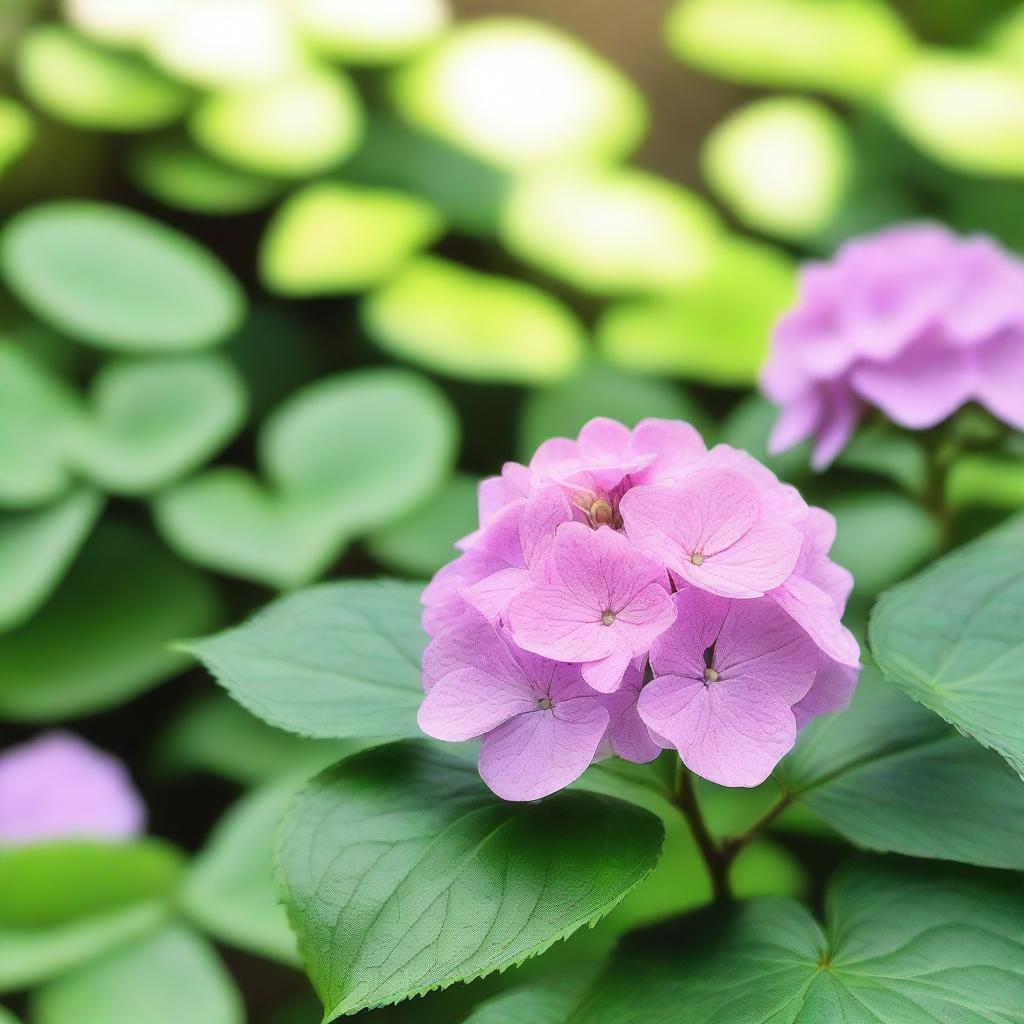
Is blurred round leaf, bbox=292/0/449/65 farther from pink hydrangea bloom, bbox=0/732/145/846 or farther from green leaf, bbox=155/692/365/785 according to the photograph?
→ pink hydrangea bloom, bbox=0/732/145/846

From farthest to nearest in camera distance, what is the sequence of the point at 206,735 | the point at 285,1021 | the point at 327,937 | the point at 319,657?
the point at 206,735
the point at 285,1021
the point at 319,657
the point at 327,937

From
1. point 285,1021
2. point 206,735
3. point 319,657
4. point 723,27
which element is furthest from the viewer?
point 723,27

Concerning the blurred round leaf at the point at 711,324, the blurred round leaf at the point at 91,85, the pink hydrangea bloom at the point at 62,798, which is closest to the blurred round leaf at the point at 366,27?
the blurred round leaf at the point at 91,85

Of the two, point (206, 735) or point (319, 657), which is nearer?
point (319, 657)

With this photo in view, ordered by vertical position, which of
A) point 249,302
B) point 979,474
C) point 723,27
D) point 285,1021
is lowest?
point 285,1021

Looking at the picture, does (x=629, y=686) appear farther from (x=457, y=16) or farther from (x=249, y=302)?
(x=457, y=16)

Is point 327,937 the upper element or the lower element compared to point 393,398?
upper

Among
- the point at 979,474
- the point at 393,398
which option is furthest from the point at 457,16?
the point at 979,474

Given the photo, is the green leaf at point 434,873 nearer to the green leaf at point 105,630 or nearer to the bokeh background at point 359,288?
the bokeh background at point 359,288
